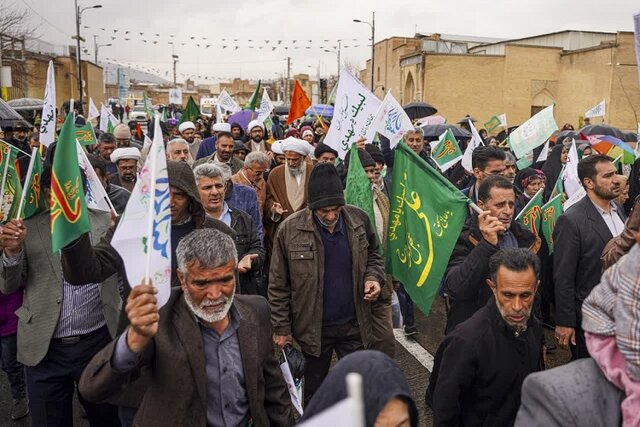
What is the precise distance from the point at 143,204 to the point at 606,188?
3435 millimetres

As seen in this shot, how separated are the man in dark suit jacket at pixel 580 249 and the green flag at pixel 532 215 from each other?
2.81ft

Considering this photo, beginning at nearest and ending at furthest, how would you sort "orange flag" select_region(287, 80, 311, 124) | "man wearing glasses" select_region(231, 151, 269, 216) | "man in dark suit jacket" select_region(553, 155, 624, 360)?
"man in dark suit jacket" select_region(553, 155, 624, 360)
"man wearing glasses" select_region(231, 151, 269, 216)
"orange flag" select_region(287, 80, 311, 124)

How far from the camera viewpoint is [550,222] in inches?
224

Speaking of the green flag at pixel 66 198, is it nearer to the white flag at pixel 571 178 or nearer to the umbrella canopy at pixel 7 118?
the white flag at pixel 571 178

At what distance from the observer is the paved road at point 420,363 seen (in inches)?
185

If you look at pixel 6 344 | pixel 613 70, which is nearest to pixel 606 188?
pixel 6 344

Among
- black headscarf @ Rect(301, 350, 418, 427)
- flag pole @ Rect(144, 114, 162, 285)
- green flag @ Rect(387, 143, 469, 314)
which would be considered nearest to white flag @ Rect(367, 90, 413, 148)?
green flag @ Rect(387, 143, 469, 314)

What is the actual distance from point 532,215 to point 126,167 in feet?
14.0

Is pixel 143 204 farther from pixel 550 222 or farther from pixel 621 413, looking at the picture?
pixel 550 222

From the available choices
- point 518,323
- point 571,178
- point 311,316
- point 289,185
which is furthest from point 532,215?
point 518,323

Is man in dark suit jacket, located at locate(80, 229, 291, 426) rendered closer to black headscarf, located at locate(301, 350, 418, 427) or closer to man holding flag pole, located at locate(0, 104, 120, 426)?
black headscarf, located at locate(301, 350, 418, 427)

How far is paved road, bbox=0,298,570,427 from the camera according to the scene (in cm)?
470

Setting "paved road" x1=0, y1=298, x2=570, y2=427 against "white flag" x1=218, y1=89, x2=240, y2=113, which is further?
"white flag" x1=218, y1=89, x2=240, y2=113

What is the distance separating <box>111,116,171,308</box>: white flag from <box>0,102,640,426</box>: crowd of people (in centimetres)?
12
